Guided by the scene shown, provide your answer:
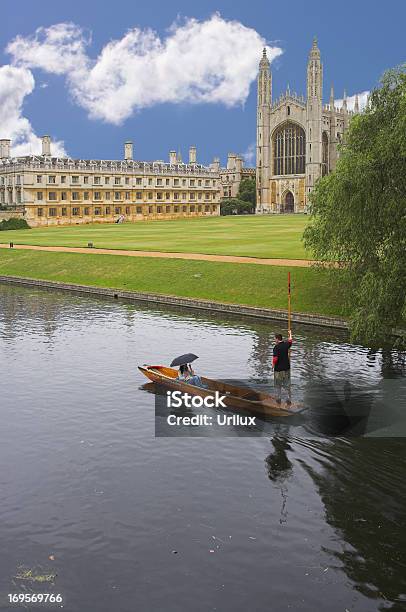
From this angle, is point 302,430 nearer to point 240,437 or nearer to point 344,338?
point 240,437

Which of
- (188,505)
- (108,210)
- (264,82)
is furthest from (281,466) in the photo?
(264,82)

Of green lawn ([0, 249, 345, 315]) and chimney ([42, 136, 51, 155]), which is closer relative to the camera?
green lawn ([0, 249, 345, 315])

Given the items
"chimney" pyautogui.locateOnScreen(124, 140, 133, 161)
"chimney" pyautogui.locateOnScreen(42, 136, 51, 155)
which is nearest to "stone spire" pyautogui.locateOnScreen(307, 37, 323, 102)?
"chimney" pyautogui.locateOnScreen(124, 140, 133, 161)

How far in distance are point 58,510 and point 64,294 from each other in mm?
36299

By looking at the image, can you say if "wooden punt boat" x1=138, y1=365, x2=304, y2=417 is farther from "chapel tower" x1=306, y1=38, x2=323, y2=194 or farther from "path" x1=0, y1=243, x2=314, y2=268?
"chapel tower" x1=306, y1=38, x2=323, y2=194

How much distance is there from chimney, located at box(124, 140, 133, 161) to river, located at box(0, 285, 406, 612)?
128 metres

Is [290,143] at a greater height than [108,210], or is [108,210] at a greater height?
[290,143]

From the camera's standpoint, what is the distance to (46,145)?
138 meters

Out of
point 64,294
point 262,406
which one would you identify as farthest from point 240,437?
point 64,294

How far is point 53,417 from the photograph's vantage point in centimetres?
2203

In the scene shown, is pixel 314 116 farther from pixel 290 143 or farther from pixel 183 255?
pixel 183 255

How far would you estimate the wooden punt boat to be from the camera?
21.3 meters

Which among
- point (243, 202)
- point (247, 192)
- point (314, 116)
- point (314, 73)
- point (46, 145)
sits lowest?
point (243, 202)

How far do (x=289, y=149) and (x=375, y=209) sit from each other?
145 m
